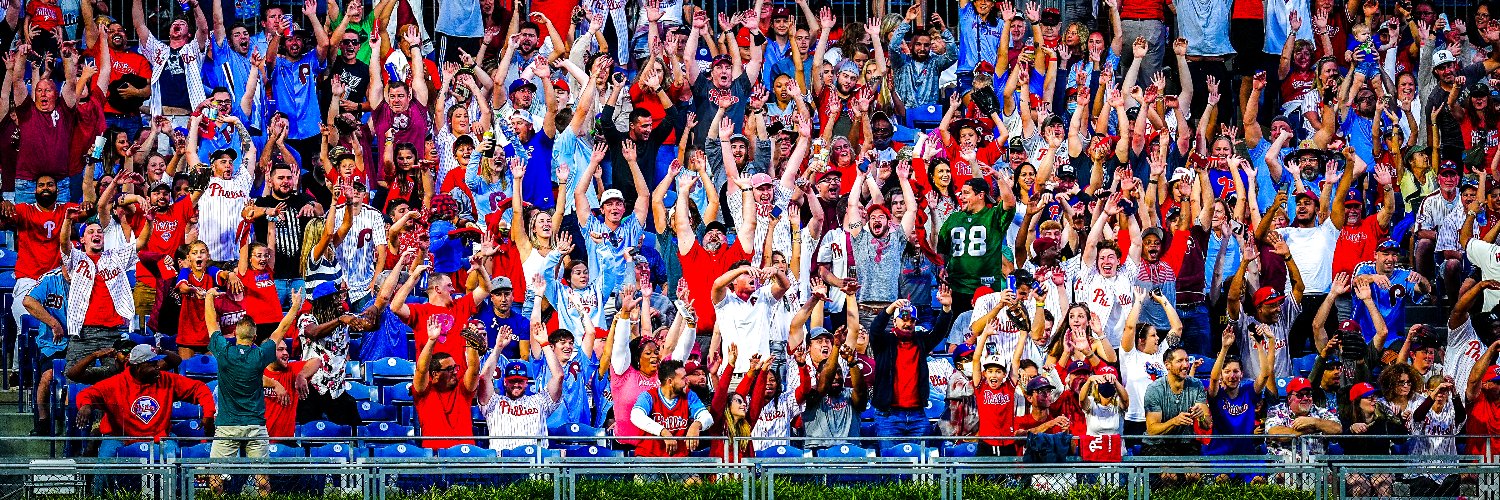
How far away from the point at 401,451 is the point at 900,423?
4.28 metres

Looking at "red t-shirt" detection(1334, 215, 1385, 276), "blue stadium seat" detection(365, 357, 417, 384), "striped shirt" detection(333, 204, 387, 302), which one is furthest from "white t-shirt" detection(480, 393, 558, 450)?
"red t-shirt" detection(1334, 215, 1385, 276)

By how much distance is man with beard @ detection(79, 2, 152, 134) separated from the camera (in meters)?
16.5

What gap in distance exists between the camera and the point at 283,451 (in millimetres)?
15758

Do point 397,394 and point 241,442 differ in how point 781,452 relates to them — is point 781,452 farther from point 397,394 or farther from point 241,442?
point 241,442

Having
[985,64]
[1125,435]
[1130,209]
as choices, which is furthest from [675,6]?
[1125,435]

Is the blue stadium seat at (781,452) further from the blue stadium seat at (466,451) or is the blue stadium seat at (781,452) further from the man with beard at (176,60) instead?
the man with beard at (176,60)

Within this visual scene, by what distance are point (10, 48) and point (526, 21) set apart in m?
4.54

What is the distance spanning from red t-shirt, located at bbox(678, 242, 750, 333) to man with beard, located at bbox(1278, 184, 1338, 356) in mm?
5035

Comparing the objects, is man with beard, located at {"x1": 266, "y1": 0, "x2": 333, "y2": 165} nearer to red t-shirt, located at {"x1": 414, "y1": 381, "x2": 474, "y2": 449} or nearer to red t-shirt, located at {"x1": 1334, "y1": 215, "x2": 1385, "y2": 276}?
red t-shirt, located at {"x1": 414, "y1": 381, "x2": 474, "y2": 449}

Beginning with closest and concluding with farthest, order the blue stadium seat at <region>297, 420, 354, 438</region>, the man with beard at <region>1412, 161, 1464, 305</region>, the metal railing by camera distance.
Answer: the metal railing < the blue stadium seat at <region>297, 420, 354, 438</region> < the man with beard at <region>1412, 161, 1464, 305</region>

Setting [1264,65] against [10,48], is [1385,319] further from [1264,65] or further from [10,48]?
[10,48]

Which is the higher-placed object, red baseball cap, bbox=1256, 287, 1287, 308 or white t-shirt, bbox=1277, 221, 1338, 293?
white t-shirt, bbox=1277, 221, 1338, 293

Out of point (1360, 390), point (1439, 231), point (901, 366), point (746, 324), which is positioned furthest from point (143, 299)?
point (1439, 231)

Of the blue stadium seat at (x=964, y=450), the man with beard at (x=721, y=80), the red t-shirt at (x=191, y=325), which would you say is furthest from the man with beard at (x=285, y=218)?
the blue stadium seat at (x=964, y=450)
